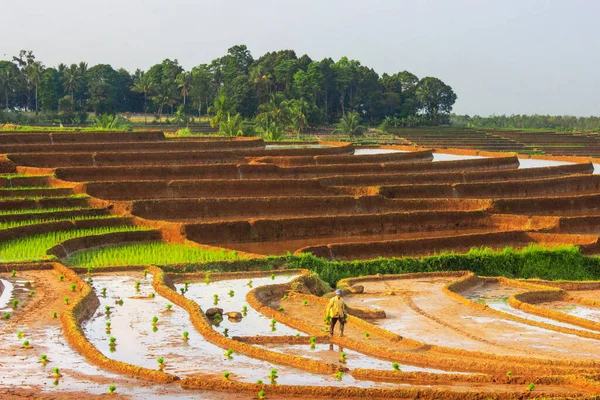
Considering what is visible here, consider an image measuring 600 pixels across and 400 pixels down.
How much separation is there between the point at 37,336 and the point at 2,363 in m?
1.32

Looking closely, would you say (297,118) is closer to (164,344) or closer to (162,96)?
(162,96)

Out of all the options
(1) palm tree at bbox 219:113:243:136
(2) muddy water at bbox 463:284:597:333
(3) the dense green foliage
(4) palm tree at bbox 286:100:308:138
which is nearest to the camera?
(2) muddy water at bbox 463:284:597:333

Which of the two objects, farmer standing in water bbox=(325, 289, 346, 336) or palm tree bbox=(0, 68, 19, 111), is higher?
palm tree bbox=(0, 68, 19, 111)

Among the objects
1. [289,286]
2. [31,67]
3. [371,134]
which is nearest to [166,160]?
[289,286]

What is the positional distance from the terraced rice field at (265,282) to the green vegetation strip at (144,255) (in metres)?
0.06

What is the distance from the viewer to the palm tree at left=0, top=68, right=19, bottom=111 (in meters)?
69.1

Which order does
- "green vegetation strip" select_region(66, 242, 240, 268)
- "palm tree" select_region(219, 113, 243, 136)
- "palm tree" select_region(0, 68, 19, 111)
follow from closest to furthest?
1. "green vegetation strip" select_region(66, 242, 240, 268)
2. "palm tree" select_region(219, 113, 243, 136)
3. "palm tree" select_region(0, 68, 19, 111)

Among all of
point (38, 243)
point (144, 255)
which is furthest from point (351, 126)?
point (38, 243)

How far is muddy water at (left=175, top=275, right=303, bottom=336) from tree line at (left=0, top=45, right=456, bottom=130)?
50.0 m

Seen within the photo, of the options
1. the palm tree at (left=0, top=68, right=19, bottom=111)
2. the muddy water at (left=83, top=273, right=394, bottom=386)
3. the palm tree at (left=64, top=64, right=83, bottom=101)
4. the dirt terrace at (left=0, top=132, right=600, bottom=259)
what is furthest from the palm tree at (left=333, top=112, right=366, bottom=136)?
the muddy water at (left=83, top=273, right=394, bottom=386)

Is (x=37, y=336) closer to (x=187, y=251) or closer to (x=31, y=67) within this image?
(x=187, y=251)

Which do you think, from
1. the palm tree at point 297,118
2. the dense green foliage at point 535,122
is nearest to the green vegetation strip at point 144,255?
the palm tree at point 297,118

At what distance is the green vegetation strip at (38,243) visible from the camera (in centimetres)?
1748

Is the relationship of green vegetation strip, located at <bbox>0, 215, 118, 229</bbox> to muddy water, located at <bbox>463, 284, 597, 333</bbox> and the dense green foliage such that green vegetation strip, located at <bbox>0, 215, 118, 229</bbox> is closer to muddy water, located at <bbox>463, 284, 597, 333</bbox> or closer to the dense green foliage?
muddy water, located at <bbox>463, 284, 597, 333</bbox>
